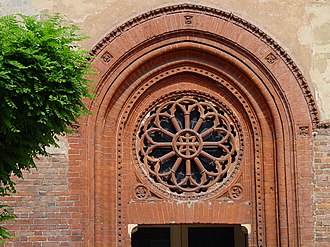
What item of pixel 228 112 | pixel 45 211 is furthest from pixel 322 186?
pixel 45 211

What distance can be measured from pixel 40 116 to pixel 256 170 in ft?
13.2

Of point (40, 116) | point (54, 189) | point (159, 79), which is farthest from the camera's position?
point (159, 79)

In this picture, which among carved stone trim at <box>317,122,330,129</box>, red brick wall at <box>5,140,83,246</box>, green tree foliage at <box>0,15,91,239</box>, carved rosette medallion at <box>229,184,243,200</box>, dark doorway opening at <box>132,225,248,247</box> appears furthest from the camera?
dark doorway opening at <box>132,225,248,247</box>

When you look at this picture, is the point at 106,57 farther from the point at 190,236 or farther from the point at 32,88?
the point at 190,236

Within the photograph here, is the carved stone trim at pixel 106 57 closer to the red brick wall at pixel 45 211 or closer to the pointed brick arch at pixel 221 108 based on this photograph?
the pointed brick arch at pixel 221 108

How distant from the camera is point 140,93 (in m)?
11.3

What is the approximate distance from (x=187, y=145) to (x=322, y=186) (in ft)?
6.33

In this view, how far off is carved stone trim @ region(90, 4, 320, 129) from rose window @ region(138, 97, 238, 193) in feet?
3.76

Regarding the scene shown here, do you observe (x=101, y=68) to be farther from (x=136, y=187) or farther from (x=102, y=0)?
(x=136, y=187)

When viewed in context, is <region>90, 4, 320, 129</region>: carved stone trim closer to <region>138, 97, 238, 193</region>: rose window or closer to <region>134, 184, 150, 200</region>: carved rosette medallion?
<region>138, 97, 238, 193</region>: rose window

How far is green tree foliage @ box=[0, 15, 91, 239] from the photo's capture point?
26.1 feet

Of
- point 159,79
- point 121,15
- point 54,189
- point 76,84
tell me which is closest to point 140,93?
point 159,79

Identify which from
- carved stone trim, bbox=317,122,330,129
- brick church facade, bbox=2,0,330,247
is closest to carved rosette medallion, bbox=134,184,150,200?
brick church facade, bbox=2,0,330,247

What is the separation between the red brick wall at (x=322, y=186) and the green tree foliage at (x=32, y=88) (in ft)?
13.1
